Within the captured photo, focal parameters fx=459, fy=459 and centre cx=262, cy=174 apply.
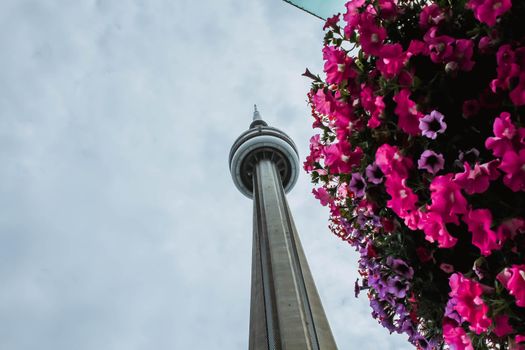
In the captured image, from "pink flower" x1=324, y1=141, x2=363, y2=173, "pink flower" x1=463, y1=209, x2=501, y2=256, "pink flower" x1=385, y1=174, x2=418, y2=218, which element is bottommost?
"pink flower" x1=463, y1=209, x2=501, y2=256

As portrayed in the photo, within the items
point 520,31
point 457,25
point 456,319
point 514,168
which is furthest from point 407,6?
point 456,319

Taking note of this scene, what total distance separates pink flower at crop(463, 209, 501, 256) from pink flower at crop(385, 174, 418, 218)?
328 millimetres

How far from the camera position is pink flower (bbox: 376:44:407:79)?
2.54m

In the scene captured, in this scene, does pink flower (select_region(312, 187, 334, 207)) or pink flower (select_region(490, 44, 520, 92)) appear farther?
pink flower (select_region(312, 187, 334, 207))

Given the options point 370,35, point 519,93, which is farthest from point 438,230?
point 370,35

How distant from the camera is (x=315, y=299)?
60.8 ft

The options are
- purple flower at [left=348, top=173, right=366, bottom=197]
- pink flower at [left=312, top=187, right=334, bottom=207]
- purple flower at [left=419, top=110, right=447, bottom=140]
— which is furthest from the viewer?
pink flower at [left=312, top=187, right=334, bottom=207]

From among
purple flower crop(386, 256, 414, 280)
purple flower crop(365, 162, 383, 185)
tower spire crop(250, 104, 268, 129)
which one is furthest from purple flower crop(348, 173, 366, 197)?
tower spire crop(250, 104, 268, 129)

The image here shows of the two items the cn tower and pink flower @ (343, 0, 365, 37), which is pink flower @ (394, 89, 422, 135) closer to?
pink flower @ (343, 0, 365, 37)

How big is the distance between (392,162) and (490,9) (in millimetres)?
867

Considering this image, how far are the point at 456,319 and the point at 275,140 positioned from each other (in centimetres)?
3126

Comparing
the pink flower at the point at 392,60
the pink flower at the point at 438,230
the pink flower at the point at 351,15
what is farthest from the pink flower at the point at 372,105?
the pink flower at the point at 438,230

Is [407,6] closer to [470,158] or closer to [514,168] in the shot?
[470,158]

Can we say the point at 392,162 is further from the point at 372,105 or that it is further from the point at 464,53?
the point at 464,53
